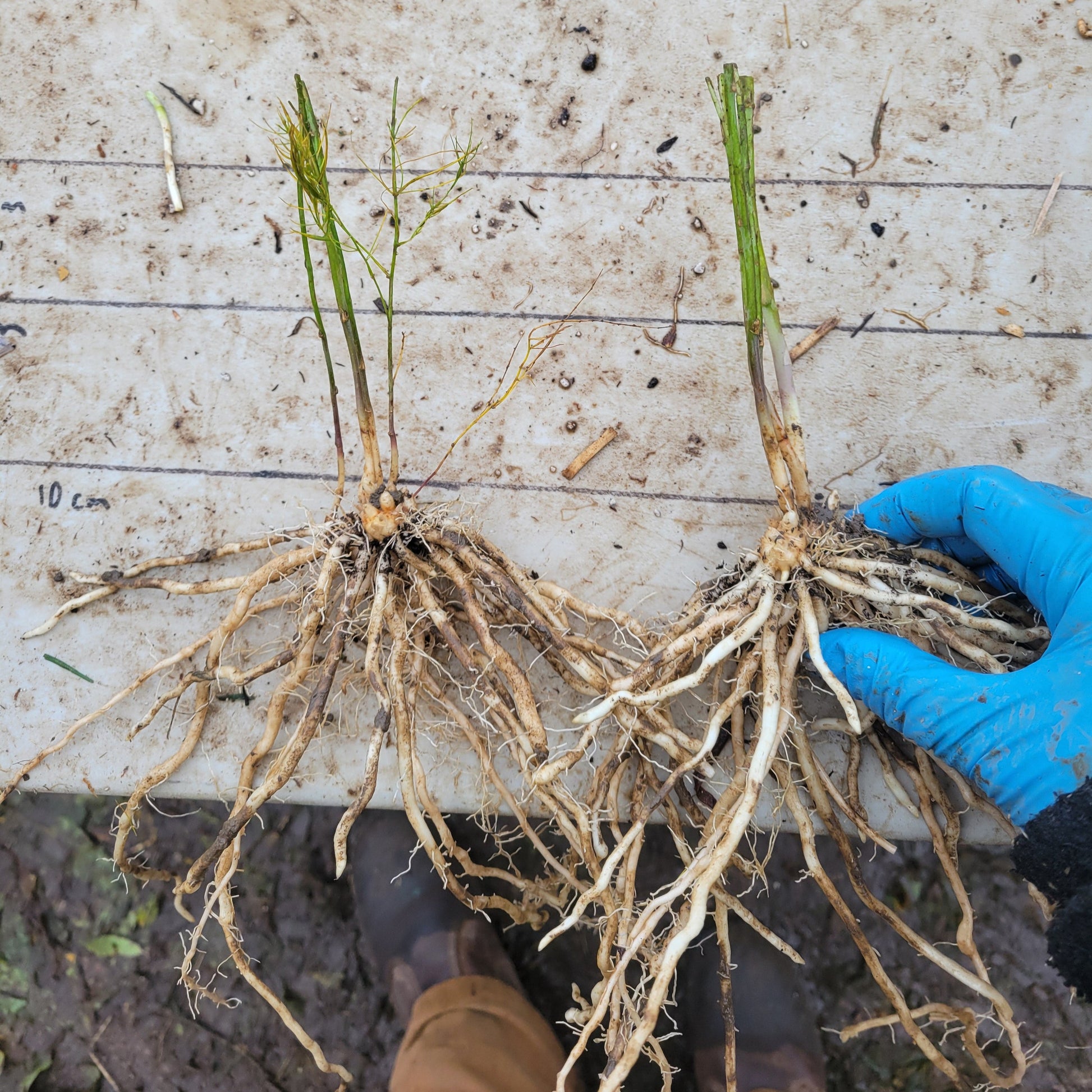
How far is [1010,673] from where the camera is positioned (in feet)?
3.15

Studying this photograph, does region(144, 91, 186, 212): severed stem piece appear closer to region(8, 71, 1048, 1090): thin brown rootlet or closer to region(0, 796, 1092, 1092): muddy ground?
region(8, 71, 1048, 1090): thin brown rootlet

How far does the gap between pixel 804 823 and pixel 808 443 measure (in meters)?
0.60

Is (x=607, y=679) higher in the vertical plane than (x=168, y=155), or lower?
lower

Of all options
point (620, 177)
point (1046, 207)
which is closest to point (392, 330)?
point (620, 177)

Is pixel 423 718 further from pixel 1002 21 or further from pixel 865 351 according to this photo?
pixel 1002 21

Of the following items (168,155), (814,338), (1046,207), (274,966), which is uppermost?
(168,155)

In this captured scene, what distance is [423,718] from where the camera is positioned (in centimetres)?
120

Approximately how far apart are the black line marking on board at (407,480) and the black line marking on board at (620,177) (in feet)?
1.70

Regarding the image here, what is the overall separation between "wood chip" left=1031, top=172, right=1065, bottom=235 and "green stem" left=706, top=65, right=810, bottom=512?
0.54m

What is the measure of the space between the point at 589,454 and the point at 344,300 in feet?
1.49

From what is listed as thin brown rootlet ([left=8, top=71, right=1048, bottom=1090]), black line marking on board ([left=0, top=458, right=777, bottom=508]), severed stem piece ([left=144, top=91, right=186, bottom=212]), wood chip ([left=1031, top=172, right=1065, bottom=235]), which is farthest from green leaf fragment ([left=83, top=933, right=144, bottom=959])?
wood chip ([left=1031, top=172, right=1065, bottom=235])

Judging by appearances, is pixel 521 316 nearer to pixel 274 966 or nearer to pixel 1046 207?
pixel 1046 207

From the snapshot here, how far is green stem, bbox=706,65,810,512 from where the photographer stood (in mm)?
934

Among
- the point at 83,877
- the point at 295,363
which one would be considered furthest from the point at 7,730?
the point at 295,363
